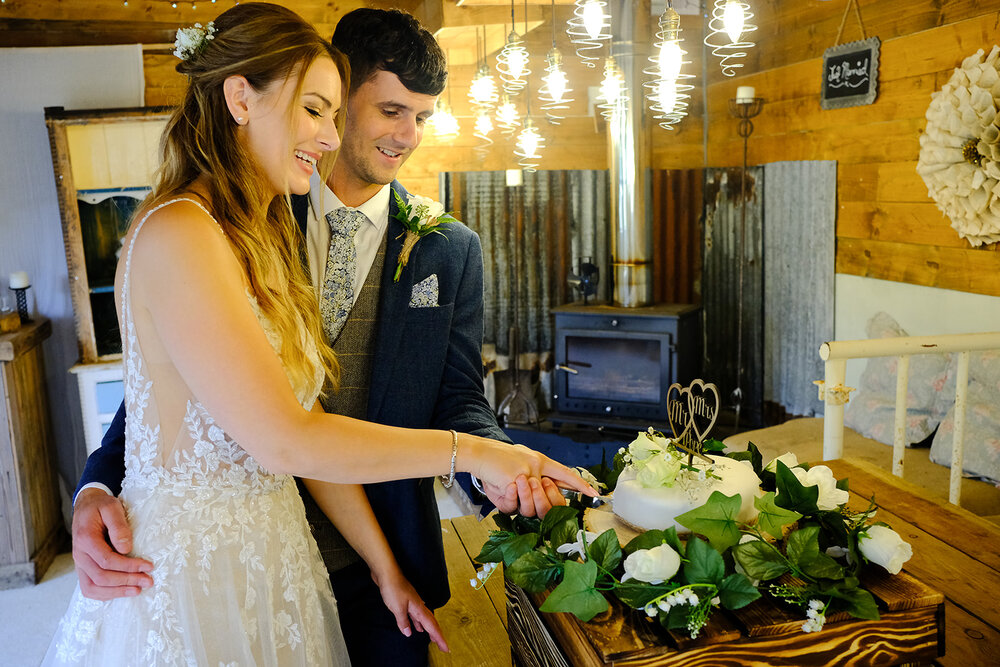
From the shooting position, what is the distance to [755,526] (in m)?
1.13

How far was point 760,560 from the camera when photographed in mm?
1021

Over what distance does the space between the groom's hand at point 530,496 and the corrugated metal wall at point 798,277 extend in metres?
4.04

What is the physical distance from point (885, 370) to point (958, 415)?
5.65 feet

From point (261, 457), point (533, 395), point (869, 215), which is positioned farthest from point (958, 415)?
point (533, 395)

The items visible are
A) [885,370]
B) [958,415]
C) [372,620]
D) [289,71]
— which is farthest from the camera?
[885,370]

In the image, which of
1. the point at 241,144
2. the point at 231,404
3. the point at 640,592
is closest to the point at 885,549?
the point at 640,592

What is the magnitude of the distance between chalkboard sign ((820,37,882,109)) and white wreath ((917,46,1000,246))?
1.71 ft

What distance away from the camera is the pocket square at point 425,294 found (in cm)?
165

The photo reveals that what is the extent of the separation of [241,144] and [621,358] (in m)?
3.99

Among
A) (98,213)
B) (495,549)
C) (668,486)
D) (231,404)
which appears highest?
(98,213)

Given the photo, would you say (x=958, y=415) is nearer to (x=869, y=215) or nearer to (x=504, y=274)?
(x=869, y=215)

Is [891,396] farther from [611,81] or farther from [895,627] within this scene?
→ [895,627]

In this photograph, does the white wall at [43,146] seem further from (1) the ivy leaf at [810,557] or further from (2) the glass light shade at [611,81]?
(1) the ivy leaf at [810,557]

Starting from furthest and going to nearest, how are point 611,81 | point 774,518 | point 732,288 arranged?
point 732,288
point 611,81
point 774,518
